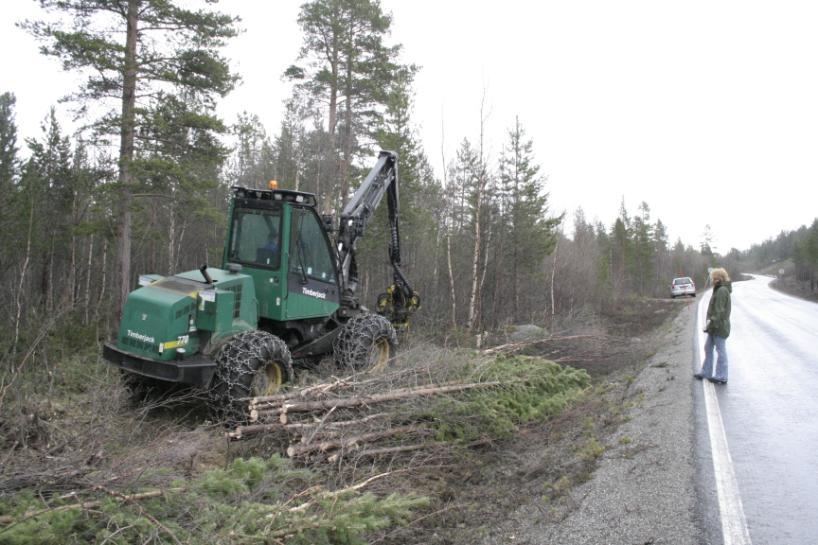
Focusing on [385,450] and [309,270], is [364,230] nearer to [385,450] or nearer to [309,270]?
[309,270]

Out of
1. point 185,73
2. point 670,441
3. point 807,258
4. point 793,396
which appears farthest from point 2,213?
point 807,258

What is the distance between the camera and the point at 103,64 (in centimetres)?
1261

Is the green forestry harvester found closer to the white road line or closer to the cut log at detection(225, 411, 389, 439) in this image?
the cut log at detection(225, 411, 389, 439)

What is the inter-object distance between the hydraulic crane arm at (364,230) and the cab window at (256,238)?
1.60 metres

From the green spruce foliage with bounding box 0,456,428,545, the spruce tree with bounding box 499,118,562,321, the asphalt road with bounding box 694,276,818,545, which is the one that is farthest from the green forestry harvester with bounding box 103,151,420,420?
the spruce tree with bounding box 499,118,562,321

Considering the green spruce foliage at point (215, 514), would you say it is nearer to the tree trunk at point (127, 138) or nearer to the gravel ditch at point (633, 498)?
the gravel ditch at point (633, 498)

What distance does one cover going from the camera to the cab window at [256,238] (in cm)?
821

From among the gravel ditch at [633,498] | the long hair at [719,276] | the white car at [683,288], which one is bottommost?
the gravel ditch at [633,498]

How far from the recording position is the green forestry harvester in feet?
22.7

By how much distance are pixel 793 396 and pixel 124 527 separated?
8181 millimetres

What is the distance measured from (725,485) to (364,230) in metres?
7.86

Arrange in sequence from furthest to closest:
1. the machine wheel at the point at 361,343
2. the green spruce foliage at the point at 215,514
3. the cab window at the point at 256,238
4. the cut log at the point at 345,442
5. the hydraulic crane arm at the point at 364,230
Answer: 1. the hydraulic crane arm at the point at 364,230
2. the machine wheel at the point at 361,343
3. the cab window at the point at 256,238
4. the cut log at the point at 345,442
5. the green spruce foliage at the point at 215,514

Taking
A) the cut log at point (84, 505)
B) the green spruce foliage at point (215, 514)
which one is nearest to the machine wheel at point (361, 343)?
the green spruce foliage at point (215, 514)

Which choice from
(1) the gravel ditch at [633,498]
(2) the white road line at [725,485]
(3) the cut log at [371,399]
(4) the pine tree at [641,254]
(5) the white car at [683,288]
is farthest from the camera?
(4) the pine tree at [641,254]
